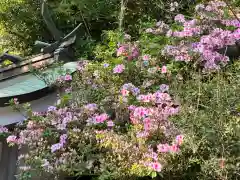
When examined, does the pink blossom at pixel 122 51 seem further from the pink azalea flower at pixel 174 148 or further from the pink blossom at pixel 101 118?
the pink azalea flower at pixel 174 148

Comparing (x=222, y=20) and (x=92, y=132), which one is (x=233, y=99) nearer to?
(x=92, y=132)

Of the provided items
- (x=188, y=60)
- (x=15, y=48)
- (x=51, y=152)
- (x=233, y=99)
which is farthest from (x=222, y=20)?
(x=15, y=48)

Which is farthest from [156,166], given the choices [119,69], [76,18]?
[76,18]

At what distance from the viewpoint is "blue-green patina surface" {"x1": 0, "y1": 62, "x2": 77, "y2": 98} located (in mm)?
3230

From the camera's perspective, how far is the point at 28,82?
136 inches

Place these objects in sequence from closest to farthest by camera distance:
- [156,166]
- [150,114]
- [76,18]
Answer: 1. [156,166]
2. [150,114]
3. [76,18]

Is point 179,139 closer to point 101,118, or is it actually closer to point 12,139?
point 101,118

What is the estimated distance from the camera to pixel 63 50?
3.85 m

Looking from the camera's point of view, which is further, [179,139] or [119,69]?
[119,69]

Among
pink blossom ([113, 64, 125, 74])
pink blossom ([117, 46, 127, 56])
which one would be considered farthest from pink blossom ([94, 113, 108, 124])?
pink blossom ([117, 46, 127, 56])

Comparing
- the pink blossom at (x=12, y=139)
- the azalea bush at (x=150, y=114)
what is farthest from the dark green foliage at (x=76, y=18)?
the pink blossom at (x=12, y=139)

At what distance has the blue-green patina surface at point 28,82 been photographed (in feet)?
10.6

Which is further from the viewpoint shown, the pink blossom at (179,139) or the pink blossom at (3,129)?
the pink blossom at (3,129)

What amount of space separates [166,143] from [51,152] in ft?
2.67
